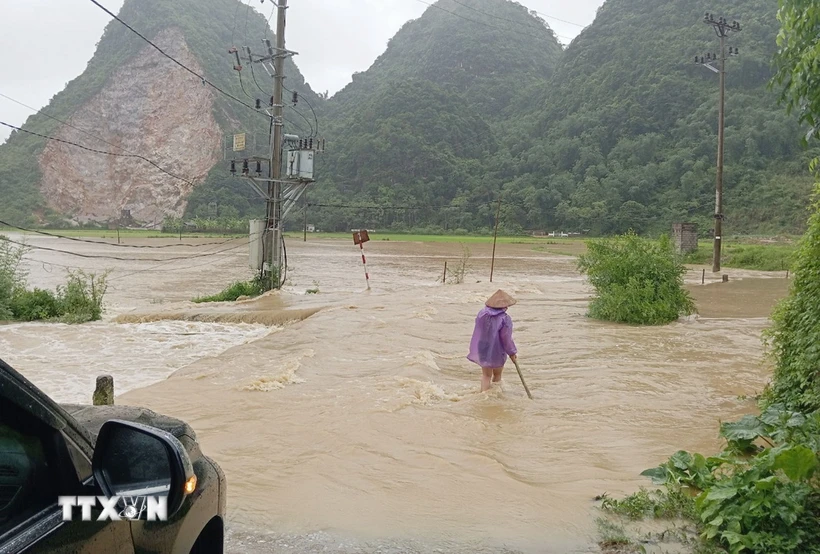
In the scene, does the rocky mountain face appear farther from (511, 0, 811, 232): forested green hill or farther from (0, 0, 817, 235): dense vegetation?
(511, 0, 811, 232): forested green hill

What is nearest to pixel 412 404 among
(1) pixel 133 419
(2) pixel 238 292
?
(1) pixel 133 419

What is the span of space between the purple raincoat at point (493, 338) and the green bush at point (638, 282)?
7323 mm

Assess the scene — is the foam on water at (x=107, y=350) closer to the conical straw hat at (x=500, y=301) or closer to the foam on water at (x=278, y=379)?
the foam on water at (x=278, y=379)

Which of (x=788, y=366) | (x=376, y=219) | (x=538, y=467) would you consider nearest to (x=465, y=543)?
(x=538, y=467)

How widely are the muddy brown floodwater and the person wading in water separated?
1.74ft

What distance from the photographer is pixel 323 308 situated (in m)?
16.2

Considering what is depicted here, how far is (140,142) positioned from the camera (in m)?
93.8

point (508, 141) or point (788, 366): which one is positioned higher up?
point (508, 141)

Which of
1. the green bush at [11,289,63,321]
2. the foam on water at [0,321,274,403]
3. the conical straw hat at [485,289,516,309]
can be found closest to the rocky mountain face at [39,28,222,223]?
the green bush at [11,289,63,321]

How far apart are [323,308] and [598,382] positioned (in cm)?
840

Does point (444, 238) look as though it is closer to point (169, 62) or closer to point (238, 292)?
point (238, 292)

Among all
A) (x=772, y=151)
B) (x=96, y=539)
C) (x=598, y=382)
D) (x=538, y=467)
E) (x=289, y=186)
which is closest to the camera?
(x=96, y=539)

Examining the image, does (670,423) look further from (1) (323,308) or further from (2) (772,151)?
(2) (772,151)

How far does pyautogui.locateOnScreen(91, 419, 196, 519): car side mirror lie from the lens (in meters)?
1.60
